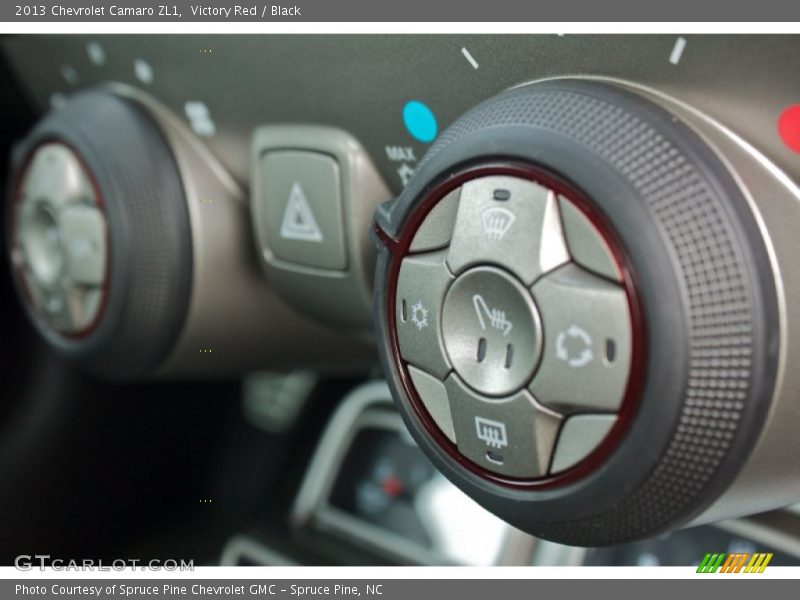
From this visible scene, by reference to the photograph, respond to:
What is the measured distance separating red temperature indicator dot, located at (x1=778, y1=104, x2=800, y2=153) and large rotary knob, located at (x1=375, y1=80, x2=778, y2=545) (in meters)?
0.04

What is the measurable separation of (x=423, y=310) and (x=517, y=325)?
0.06 metres

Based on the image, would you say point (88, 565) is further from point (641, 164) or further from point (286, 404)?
point (641, 164)

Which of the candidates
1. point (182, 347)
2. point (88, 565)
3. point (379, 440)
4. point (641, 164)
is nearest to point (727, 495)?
point (641, 164)

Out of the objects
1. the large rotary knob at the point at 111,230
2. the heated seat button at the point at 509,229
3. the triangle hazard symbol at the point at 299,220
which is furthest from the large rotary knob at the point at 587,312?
the large rotary knob at the point at 111,230

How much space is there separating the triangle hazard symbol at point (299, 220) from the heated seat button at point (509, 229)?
11.1 inches

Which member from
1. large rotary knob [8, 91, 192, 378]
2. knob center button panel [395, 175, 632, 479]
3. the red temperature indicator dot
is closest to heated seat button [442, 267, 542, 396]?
knob center button panel [395, 175, 632, 479]

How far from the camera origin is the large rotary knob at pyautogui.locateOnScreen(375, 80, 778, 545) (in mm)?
461

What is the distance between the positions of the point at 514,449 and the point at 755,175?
184mm

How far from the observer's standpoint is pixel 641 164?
48cm

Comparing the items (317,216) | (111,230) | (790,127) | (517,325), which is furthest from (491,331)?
(111,230)

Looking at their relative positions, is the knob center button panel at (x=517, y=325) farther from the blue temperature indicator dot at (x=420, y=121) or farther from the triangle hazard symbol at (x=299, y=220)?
the triangle hazard symbol at (x=299, y=220)

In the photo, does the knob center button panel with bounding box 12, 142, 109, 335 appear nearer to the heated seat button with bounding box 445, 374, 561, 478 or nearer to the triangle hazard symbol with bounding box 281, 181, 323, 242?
the triangle hazard symbol with bounding box 281, 181, 323, 242

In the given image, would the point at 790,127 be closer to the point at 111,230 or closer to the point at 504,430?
the point at 504,430

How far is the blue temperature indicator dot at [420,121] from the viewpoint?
681 mm
